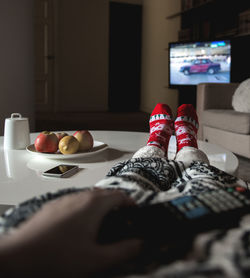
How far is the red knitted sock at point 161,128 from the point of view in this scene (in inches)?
47.6

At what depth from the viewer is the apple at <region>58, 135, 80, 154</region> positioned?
1184 mm

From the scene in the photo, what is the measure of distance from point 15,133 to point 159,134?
1.83 feet

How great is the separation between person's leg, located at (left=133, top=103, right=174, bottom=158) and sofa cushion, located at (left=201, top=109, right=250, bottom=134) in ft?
3.88

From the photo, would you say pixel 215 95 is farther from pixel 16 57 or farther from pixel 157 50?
pixel 157 50

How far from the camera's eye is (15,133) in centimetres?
130

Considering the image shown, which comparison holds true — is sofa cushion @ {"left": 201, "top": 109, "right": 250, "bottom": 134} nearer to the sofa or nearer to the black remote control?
the sofa

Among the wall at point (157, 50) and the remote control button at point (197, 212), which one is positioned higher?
the wall at point (157, 50)

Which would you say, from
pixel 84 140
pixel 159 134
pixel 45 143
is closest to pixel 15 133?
pixel 45 143

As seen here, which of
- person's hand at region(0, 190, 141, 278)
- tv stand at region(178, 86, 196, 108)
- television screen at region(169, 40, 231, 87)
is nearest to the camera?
person's hand at region(0, 190, 141, 278)

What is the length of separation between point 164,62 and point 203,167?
546 cm

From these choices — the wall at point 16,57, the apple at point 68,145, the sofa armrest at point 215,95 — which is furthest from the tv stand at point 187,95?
the apple at point 68,145

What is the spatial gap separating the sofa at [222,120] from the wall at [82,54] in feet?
13.3

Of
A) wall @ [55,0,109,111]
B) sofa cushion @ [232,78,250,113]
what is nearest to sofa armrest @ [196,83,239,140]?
sofa cushion @ [232,78,250,113]

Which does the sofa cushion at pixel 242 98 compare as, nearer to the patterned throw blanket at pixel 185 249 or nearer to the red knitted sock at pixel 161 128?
the red knitted sock at pixel 161 128
